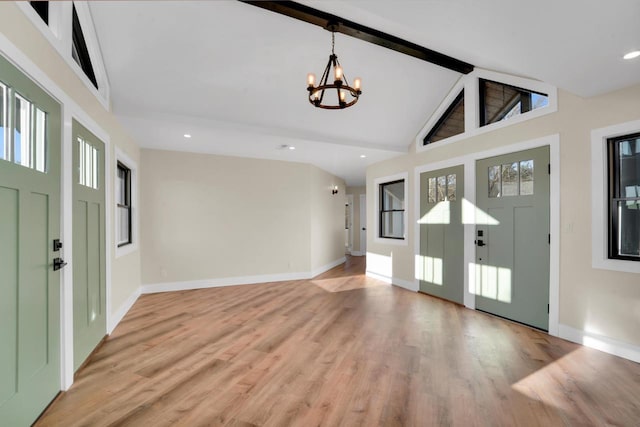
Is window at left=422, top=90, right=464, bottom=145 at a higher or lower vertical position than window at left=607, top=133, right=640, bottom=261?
higher

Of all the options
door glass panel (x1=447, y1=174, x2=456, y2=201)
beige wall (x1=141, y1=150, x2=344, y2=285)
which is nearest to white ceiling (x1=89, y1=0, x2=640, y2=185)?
beige wall (x1=141, y1=150, x2=344, y2=285)

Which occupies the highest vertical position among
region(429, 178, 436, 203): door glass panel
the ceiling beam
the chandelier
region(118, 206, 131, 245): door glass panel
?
the ceiling beam

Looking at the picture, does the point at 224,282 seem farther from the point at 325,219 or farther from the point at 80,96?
the point at 80,96

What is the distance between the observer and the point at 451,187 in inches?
172

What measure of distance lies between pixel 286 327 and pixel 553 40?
355 centimetres

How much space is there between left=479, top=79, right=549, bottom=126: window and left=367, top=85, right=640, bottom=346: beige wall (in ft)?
0.84

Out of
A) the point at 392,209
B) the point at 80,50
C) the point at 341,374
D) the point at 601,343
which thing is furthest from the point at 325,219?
the point at 80,50

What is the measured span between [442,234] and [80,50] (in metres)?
4.89

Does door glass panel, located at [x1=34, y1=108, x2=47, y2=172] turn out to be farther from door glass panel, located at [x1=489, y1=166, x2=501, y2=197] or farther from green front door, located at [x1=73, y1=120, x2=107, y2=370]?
door glass panel, located at [x1=489, y1=166, x2=501, y2=197]

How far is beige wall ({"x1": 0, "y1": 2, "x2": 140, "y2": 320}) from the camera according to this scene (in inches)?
61.9

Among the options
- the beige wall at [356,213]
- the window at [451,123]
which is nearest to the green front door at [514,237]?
the window at [451,123]

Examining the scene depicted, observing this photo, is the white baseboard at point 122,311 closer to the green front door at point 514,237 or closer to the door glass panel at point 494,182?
the green front door at point 514,237

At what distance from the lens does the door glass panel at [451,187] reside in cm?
432

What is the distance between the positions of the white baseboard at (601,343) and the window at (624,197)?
80 centimetres
